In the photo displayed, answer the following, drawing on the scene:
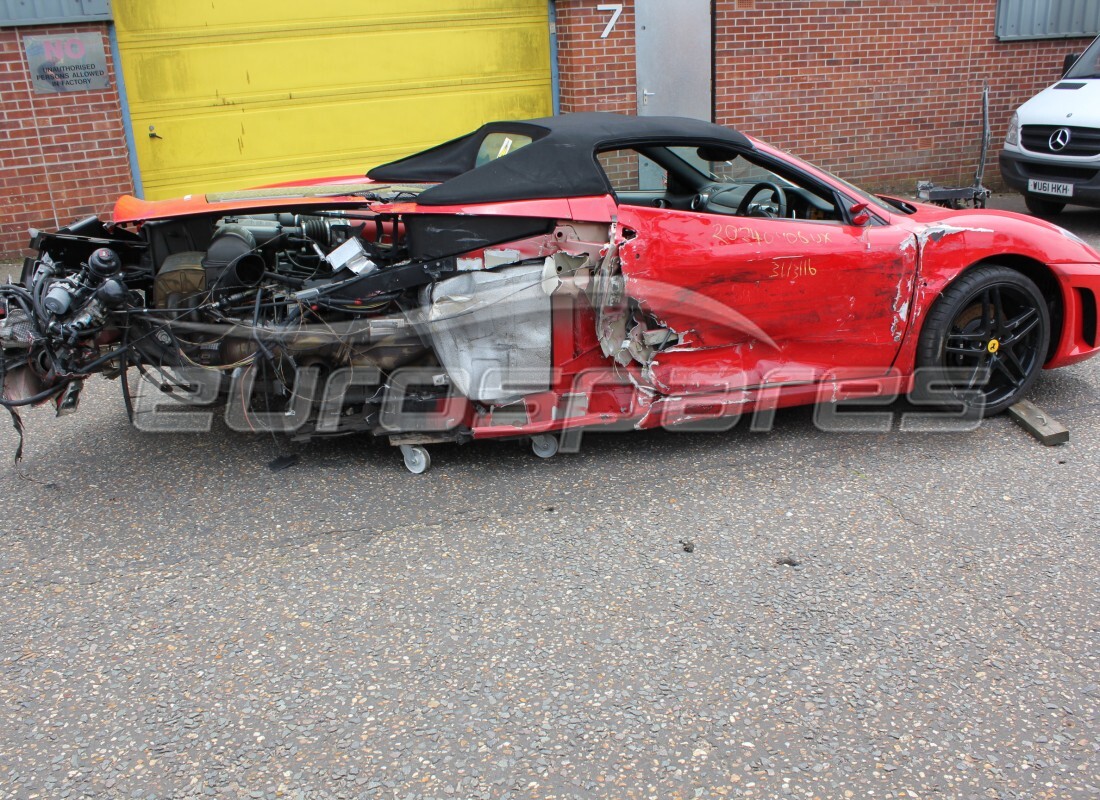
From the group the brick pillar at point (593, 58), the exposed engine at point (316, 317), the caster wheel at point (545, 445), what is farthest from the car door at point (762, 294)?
the brick pillar at point (593, 58)

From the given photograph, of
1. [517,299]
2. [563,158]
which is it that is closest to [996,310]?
[563,158]

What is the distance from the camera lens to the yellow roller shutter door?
8.45 m

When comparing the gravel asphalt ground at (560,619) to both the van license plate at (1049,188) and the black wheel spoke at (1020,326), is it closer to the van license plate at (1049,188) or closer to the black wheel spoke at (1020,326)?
the black wheel spoke at (1020,326)

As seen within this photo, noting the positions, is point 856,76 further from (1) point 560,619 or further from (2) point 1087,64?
(1) point 560,619

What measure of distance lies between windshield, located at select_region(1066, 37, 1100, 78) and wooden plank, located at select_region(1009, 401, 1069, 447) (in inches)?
238

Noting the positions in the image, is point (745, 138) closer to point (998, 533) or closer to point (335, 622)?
point (998, 533)

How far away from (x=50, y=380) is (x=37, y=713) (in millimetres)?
1771

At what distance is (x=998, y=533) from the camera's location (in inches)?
152

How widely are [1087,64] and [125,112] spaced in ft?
30.8

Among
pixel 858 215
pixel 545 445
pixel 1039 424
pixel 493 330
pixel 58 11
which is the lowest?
pixel 1039 424

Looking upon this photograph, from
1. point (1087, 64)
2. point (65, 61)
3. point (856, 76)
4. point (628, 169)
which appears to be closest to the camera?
point (65, 61)

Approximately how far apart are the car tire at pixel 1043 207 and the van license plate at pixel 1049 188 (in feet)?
1.76

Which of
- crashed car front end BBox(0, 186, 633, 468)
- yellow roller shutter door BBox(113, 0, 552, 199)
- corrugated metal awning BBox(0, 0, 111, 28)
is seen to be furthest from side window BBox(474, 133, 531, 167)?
corrugated metal awning BBox(0, 0, 111, 28)

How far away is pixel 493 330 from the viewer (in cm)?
432
